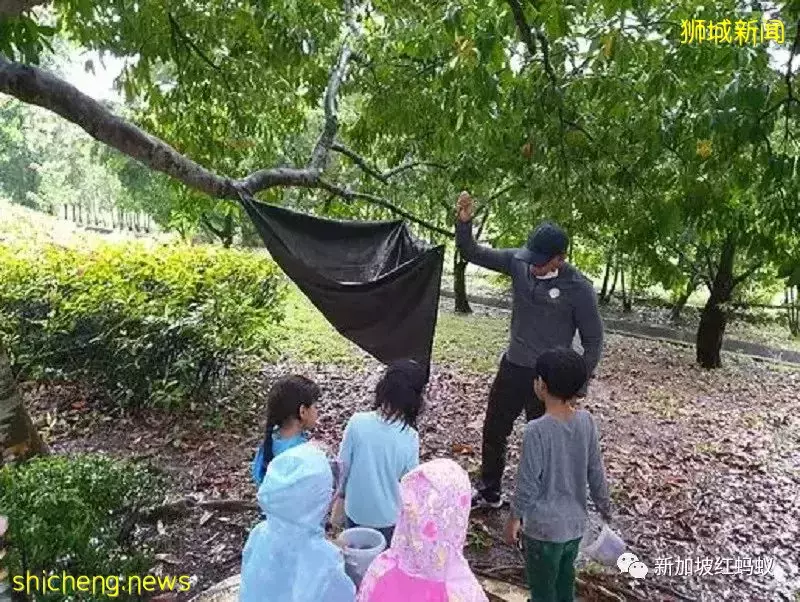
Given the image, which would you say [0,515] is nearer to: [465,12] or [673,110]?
[465,12]

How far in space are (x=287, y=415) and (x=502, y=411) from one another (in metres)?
1.41

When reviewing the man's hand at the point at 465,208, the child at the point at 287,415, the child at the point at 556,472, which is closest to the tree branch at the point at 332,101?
the man's hand at the point at 465,208

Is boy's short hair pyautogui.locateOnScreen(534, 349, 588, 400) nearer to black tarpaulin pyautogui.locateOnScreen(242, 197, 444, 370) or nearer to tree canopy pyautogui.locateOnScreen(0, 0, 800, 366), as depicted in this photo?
tree canopy pyautogui.locateOnScreen(0, 0, 800, 366)

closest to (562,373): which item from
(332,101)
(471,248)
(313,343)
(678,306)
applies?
(471,248)

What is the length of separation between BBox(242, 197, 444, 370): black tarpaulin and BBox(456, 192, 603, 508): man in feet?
1.21

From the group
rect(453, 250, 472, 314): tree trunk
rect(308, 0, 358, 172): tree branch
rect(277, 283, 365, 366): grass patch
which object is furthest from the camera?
rect(453, 250, 472, 314): tree trunk

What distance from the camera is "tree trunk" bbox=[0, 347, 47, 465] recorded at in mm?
2990

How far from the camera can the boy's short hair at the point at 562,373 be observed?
213 centimetres

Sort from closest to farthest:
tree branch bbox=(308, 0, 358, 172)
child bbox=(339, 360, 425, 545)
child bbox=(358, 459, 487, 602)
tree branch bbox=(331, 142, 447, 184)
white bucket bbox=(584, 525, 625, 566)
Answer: child bbox=(358, 459, 487, 602) < child bbox=(339, 360, 425, 545) < white bucket bbox=(584, 525, 625, 566) < tree branch bbox=(308, 0, 358, 172) < tree branch bbox=(331, 142, 447, 184)

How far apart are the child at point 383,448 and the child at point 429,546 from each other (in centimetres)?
54

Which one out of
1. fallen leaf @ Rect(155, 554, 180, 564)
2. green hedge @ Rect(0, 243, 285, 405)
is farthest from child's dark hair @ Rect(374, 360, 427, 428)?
green hedge @ Rect(0, 243, 285, 405)

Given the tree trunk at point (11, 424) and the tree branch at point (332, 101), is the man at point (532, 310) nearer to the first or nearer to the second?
the tree branch at point (332, 101)

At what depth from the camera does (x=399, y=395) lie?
222 centimetres

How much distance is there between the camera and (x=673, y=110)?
3.83 metres
